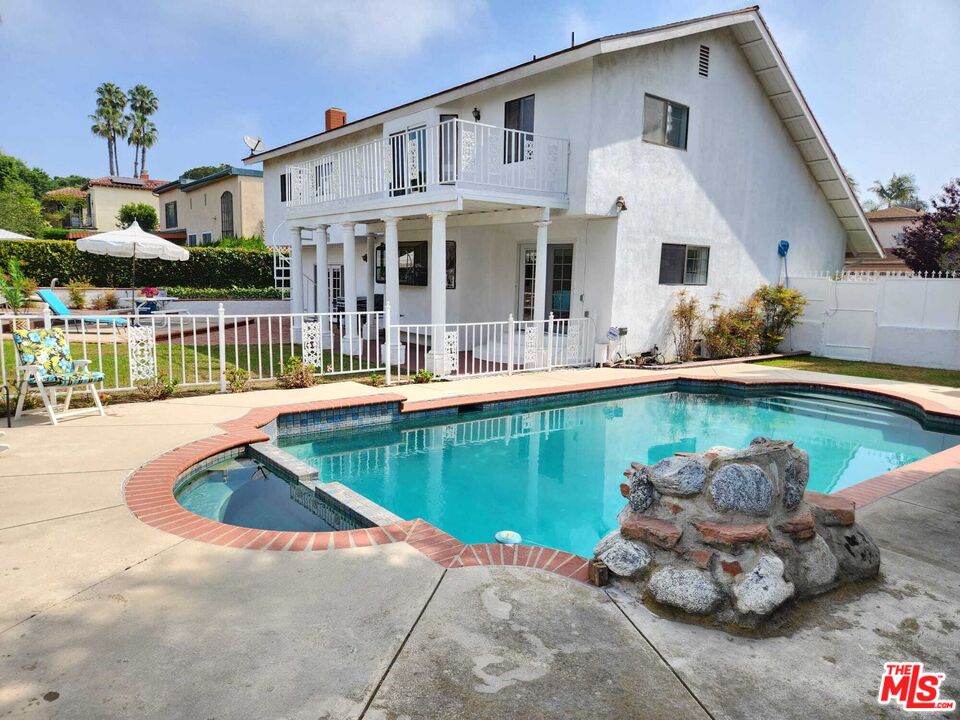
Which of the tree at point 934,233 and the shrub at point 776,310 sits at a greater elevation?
the tree at point 934,233

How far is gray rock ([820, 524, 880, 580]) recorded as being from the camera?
11.7 feet

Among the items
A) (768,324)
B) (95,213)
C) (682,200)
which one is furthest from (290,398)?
(95,213)

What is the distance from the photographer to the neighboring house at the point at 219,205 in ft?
94.8

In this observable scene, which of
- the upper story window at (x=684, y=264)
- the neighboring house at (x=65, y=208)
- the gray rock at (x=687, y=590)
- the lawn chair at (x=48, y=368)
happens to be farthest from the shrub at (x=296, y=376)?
the neighboring house at (x=65, y=208)

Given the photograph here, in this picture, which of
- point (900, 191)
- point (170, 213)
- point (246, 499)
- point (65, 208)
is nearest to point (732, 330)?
point (246, 499)

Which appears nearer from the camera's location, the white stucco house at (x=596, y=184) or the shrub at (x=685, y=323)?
the white stucco house at (x=596, y=184)

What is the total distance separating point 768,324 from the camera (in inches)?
628

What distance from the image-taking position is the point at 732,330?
582 inches

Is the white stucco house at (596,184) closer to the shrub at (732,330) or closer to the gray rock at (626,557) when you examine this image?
the shrub at (732,330)

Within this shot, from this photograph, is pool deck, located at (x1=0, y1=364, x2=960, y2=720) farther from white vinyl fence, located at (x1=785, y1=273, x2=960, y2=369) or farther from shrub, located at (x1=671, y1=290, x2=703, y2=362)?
white vinyl fence, located at (x1=785, y1=273, x2=960, y2=369)

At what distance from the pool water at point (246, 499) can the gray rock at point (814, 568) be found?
353 centimetres

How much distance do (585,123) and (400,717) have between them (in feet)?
36.6

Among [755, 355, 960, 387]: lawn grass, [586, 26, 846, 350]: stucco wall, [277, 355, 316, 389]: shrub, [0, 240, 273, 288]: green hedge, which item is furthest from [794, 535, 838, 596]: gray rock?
[0, 240, 273, 288]: green hedge

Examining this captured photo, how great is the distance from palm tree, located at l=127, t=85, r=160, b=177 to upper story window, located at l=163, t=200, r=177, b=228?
30261 mm
